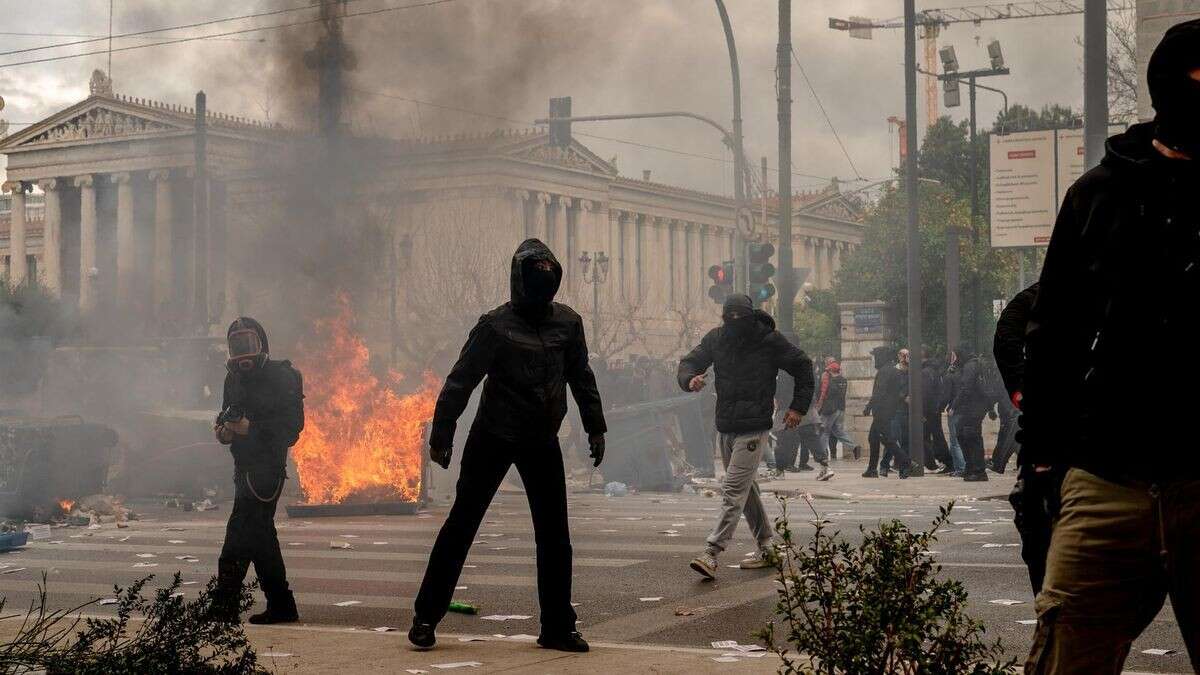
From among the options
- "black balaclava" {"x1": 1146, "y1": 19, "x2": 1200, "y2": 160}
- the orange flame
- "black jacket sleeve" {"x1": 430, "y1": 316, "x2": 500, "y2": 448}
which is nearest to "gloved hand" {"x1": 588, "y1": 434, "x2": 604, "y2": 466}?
"black jacket sleeve" {"x1": 430, "y1": 316, "x2": 500, "y2": 448}

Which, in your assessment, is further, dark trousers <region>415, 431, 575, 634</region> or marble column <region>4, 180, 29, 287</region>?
marble column <region>4, 180, 29, 287</region>

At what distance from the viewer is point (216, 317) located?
33.8 metres

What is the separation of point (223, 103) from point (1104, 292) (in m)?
23.0

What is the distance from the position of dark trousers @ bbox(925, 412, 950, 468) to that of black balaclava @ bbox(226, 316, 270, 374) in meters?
15.2

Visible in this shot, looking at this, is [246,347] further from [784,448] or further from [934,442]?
[934,442]

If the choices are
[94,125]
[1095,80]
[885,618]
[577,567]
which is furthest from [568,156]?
[885,618]

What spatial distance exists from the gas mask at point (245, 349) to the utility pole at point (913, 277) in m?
14.0

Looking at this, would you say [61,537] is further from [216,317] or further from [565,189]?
[565,189]

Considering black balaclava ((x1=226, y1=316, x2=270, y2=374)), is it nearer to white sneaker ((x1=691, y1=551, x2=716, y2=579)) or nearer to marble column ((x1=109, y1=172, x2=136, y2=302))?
white sneaker ((x1=691, y1=551, x2=716, y2=579))

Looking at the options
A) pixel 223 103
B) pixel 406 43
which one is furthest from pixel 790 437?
pixel 223 103

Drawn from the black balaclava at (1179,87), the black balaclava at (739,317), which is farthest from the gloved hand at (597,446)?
the black balaclava at (1179,87)

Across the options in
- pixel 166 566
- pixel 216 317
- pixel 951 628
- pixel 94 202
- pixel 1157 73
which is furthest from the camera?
pixel 94 202

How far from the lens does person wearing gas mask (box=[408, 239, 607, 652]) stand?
21.7ft

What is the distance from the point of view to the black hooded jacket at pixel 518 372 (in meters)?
6.70
